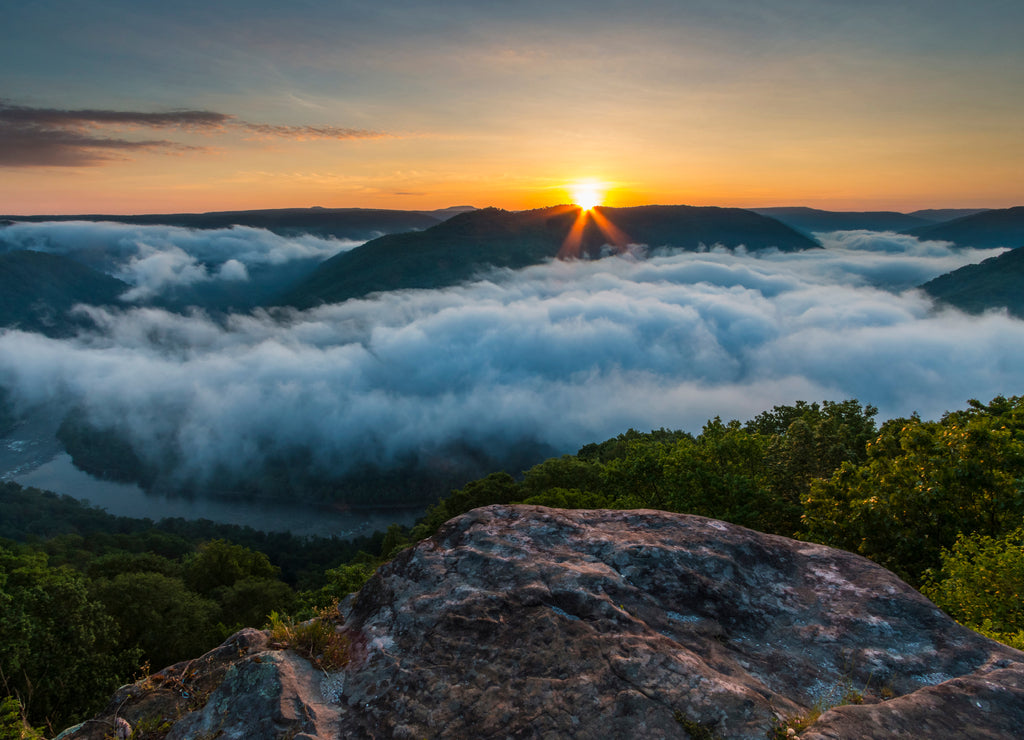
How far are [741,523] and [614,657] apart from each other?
18.3 meters

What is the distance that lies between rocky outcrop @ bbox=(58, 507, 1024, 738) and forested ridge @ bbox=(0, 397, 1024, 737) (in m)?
3.21

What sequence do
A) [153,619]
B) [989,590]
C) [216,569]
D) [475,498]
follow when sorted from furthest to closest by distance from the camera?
[216,569], [475,498], [153,619], [989,590]

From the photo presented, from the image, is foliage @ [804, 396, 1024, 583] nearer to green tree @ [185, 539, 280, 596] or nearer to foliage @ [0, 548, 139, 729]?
foliage @ [0, 548, 139, 729]

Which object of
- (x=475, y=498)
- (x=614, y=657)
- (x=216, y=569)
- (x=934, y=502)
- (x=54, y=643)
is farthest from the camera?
(x=216, y=569)

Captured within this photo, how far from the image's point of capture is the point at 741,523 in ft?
72.3

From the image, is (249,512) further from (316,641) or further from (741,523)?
(316,641)

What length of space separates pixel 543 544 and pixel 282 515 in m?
202

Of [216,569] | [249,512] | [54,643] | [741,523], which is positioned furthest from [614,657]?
[249,512]

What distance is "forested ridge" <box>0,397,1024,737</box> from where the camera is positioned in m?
15.3

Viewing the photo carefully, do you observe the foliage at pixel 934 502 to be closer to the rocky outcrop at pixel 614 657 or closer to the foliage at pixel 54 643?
the rocky outcrop at pixel 614 657

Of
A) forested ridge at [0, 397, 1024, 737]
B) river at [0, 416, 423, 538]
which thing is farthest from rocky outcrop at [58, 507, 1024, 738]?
river at [0, 416, 423, 538]

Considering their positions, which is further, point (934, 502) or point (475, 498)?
point (475, 498)

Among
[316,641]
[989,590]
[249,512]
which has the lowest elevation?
[249,512]

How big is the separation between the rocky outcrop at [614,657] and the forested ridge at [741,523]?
126 inches
